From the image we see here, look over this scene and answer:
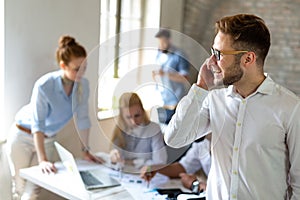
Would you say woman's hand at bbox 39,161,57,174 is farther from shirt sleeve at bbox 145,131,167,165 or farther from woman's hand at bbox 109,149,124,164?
shirt sleeve at bbox 145,131,167,165

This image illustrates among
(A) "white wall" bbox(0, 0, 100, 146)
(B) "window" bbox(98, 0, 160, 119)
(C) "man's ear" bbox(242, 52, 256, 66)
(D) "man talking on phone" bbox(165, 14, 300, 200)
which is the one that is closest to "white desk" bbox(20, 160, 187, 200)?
(B) "window" bbox(98, 0, 160, 119)

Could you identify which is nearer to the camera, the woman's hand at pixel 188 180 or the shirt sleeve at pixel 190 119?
the shirt sleeve at pixel 190 119

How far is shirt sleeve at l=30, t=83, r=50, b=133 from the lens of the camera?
2.63m

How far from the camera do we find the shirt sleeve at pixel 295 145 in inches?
56.4

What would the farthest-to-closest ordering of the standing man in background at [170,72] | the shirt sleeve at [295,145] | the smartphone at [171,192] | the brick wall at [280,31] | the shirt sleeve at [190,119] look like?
the brick wall at [280,31], the smartphone at [171,192], the standing man in background at [170,72], the shirt sleeve at [190,119], the shirt sleeve at [295,145]

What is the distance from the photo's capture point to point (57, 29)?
2990 mm

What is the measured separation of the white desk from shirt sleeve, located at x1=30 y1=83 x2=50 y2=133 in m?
0.27

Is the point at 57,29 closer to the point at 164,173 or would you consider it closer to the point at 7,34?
the point at 7,34

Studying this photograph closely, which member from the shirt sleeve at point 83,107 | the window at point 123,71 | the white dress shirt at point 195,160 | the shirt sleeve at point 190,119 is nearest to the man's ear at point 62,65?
the shirt sleeve at point 83,107

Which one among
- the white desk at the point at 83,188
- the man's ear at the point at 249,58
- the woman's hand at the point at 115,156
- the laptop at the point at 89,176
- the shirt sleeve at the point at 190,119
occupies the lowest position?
the white desk at the point at 83,188

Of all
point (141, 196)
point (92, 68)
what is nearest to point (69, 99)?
point (92, 68)

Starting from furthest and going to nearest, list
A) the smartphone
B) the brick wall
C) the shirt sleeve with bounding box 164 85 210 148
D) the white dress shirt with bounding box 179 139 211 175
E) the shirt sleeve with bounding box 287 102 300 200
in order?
the brick wall, the white dress shirt with bounding box 179 139 211 175, the smartphone, the shirt sleeve with bounding box 164 85 210 148, the shirt sleeve with bounding box 287 102 300 200

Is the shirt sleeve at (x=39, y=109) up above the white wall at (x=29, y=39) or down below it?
below

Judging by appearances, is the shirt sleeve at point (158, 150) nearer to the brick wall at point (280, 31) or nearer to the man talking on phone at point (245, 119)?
the man talking on phone at point (245, 119)
